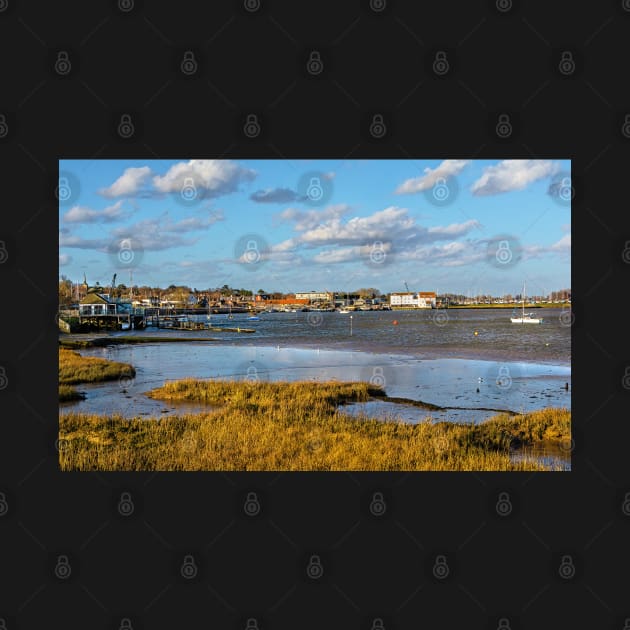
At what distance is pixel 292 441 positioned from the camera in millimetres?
10719

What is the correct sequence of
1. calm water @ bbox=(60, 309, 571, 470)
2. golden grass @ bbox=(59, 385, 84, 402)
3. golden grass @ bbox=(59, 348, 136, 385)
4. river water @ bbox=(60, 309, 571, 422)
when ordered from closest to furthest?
calm water @ bbox=(60, 309, 571, 470), river water @ bbox=(60, 309, 571, 422), golden grass @ bbox=(59, 385, 84, 402), golden grass @ bbox=(59, 348, 136, 385)

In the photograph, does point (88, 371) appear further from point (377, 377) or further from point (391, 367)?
point (391, 367)
